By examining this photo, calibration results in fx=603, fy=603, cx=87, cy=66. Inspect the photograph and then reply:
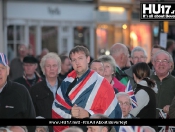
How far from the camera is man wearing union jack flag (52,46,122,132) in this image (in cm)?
643

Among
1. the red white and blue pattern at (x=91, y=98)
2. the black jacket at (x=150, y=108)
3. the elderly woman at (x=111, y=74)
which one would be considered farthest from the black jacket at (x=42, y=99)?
the red white and blue pattern at (x=91, y=98)

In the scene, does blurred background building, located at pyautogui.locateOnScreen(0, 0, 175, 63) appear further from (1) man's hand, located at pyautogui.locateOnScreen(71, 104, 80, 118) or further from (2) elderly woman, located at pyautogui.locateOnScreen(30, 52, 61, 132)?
(1) man's hand, located at pyautogui.locateOnScreen(71, 104, 80, 118)

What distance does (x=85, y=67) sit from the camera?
6832mm

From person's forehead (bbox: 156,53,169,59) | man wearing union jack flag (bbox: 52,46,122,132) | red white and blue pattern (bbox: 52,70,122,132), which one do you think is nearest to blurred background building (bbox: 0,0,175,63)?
person's forehead (bbox: 156,53,169,59)

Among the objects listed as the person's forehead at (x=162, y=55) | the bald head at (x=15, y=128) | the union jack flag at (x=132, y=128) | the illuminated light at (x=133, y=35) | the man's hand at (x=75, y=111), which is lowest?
the illuminated light at (x=133, y=35)

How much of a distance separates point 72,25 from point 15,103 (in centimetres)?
2468

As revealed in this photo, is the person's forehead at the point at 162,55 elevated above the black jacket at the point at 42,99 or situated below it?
above

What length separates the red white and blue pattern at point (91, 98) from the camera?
646cm

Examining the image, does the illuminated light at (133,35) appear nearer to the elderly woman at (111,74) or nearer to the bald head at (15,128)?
the elderly woman at (111,74)

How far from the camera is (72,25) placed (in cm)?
3123

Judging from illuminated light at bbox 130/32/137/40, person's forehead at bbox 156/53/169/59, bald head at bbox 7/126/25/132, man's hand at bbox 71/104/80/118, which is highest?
person's forehead at bbox 156/53/169/59

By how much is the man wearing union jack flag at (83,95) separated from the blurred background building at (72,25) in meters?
20.0

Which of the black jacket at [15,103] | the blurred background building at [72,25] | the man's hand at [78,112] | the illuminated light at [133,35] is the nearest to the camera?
the man's hand at [78,112]

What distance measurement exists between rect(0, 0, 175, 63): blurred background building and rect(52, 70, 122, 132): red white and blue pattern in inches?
795
